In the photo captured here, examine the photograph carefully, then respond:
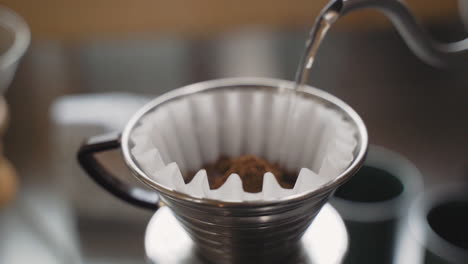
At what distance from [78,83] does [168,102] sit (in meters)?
0.53

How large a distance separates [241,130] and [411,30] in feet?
0.46

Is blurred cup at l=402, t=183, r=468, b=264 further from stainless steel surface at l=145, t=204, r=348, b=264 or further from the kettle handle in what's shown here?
the kettle handle

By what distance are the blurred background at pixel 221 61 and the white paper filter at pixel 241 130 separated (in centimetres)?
30

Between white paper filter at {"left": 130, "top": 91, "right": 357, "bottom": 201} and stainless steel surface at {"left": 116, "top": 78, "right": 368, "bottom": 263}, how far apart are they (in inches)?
0.5

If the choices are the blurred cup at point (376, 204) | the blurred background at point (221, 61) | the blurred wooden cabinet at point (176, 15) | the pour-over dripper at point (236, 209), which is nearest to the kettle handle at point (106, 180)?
the pour-over dripper at point (236, 209)

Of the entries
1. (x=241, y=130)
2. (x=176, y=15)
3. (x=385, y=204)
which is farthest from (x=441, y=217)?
(x=176, y=15)

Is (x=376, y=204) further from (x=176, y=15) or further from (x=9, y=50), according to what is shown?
(x=176, y=15)

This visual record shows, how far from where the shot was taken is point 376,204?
1.37ft

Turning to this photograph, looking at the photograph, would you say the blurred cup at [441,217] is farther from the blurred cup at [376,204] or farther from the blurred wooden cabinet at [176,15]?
the blurred wooden cabinet at [176,15]

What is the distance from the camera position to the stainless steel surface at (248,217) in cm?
28

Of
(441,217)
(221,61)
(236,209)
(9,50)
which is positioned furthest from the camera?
(221,61)

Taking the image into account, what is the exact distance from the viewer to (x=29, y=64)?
870mm

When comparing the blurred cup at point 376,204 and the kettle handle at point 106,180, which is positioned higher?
the kettle handle at point 106,180

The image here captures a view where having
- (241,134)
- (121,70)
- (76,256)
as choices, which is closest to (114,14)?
(121,70)
